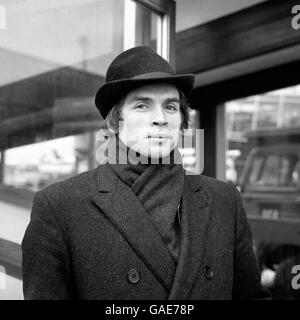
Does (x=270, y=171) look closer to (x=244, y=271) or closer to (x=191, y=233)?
(x=244, y=271)

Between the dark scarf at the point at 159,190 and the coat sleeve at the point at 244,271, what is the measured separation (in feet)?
0.74

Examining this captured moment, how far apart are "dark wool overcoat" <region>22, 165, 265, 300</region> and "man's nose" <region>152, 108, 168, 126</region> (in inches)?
8.4

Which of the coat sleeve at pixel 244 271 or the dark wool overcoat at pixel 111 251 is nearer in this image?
the dark wool overcoat at pixel 111 251

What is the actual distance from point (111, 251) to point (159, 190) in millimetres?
230

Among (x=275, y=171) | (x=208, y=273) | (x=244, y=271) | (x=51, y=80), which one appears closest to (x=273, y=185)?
(x=275, y=171)

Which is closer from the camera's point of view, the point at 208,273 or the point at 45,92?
the point at 208,273

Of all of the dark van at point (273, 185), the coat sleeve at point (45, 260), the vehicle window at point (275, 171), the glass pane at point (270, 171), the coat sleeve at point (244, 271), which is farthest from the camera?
the vehicle window at point (275, 171)

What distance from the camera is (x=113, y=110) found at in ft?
4.65

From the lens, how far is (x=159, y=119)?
130 cm

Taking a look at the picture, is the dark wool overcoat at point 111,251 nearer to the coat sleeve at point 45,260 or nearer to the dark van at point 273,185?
the coat sleeve at point 45,260

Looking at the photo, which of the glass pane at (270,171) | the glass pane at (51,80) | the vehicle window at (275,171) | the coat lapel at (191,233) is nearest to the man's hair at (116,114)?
the coat lapel at (191,233)

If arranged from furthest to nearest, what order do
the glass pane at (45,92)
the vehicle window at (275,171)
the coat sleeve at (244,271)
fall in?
the vehicle window at (275,171) → the glass pane at (45,92) → the coat sleeve at (244,271)

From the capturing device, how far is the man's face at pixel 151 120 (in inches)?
51.3
